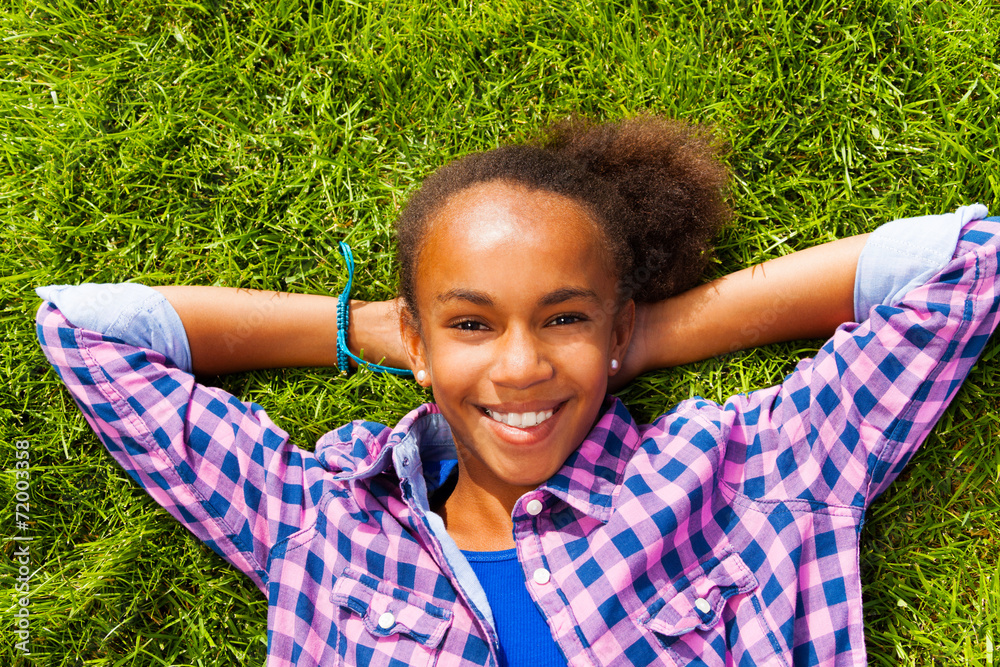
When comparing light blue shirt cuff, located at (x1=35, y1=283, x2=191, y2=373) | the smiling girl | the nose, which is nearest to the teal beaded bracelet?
the smiling girl

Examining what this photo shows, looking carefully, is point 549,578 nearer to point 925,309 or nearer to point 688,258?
point 688,258

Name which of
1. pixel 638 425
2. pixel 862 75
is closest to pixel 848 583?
pixel 638 425

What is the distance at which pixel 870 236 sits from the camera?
226 centimetres

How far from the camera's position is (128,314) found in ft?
7.73

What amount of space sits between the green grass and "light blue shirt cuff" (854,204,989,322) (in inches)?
12.3

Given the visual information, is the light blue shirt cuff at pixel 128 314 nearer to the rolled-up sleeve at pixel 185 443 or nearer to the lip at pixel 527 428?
the rolled-up sleeve at pixel 185 443

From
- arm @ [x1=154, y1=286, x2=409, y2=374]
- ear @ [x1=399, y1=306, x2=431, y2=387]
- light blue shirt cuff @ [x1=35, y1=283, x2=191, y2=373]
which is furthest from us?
arm @ [x1=154, y1=286, x2=409, y2=374]

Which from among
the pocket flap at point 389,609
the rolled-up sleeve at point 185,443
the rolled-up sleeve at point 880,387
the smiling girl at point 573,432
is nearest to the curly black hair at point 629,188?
the smiling girl at point 573,432

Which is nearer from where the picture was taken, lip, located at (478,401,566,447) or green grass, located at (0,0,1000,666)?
lip, located at (478,401,566,447)

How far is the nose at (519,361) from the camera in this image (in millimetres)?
1897

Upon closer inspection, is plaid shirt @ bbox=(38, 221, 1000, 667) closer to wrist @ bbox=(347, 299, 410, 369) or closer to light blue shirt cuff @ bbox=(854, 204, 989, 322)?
light blue shirt cuff @ bbox=(854, 204, 989, 322)

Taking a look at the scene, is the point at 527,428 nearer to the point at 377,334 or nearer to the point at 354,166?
the point at 377,334

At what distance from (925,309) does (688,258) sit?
68 centimetres

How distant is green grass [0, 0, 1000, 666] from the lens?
250cm
